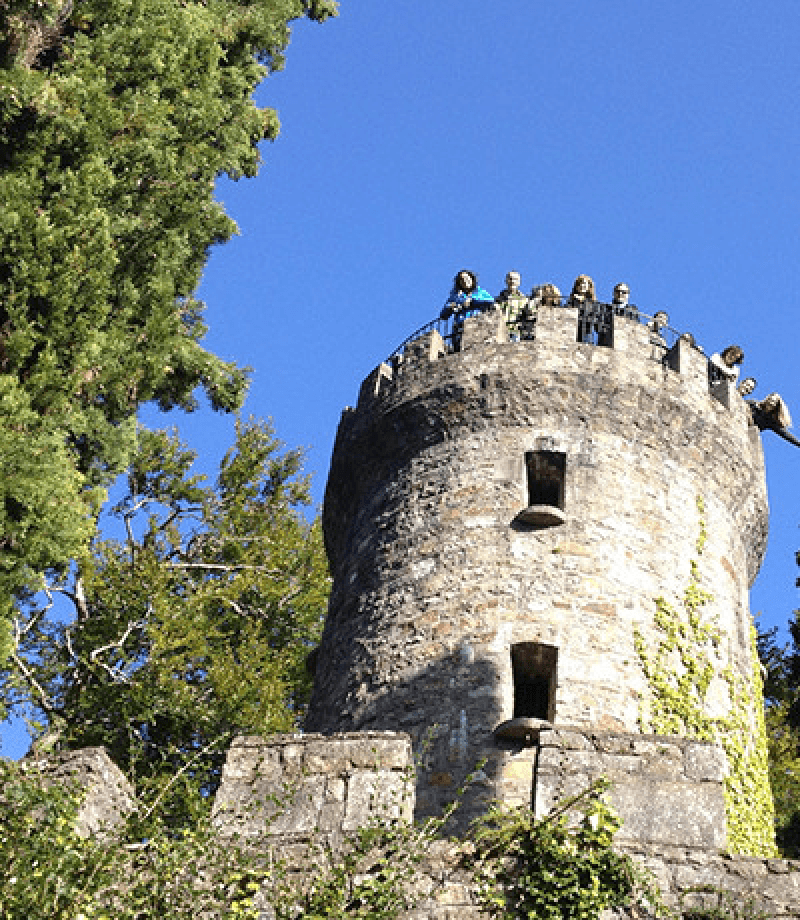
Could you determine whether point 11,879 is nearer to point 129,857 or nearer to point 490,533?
point 129,857

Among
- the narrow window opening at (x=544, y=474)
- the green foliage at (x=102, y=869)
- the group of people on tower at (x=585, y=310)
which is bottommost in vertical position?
the green foliage at (x=102, y=869)

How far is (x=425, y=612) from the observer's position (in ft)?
34.7

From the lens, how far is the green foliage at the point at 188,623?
47.8ft

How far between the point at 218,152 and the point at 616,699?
5.18m

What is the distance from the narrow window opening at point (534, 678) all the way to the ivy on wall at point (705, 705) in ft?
2.44

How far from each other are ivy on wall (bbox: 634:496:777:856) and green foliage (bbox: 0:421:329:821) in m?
4.58

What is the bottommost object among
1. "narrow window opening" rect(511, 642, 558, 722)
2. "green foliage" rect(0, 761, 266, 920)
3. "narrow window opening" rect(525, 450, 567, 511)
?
"green foliage" rect(0, 761, 266, 920)

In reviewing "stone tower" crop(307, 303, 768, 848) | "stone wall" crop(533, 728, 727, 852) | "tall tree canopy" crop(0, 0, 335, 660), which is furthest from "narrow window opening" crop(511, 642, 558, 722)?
"stone wall" crop(533, 728, 727, 852)

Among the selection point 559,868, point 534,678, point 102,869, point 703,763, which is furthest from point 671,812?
point 534,678

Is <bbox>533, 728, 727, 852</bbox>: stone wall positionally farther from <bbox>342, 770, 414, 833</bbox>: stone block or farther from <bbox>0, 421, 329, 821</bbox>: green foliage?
<bbox>0, 421, 329, 821</bbox>: green foliage

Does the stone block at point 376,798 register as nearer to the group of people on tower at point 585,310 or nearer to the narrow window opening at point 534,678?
the narrow window opening at point 534,678

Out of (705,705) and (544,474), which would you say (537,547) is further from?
(705,705)

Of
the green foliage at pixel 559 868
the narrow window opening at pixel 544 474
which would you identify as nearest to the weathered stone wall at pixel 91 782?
the green foliage at pixel 559 868

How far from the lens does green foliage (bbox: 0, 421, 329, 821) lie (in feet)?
47.8
